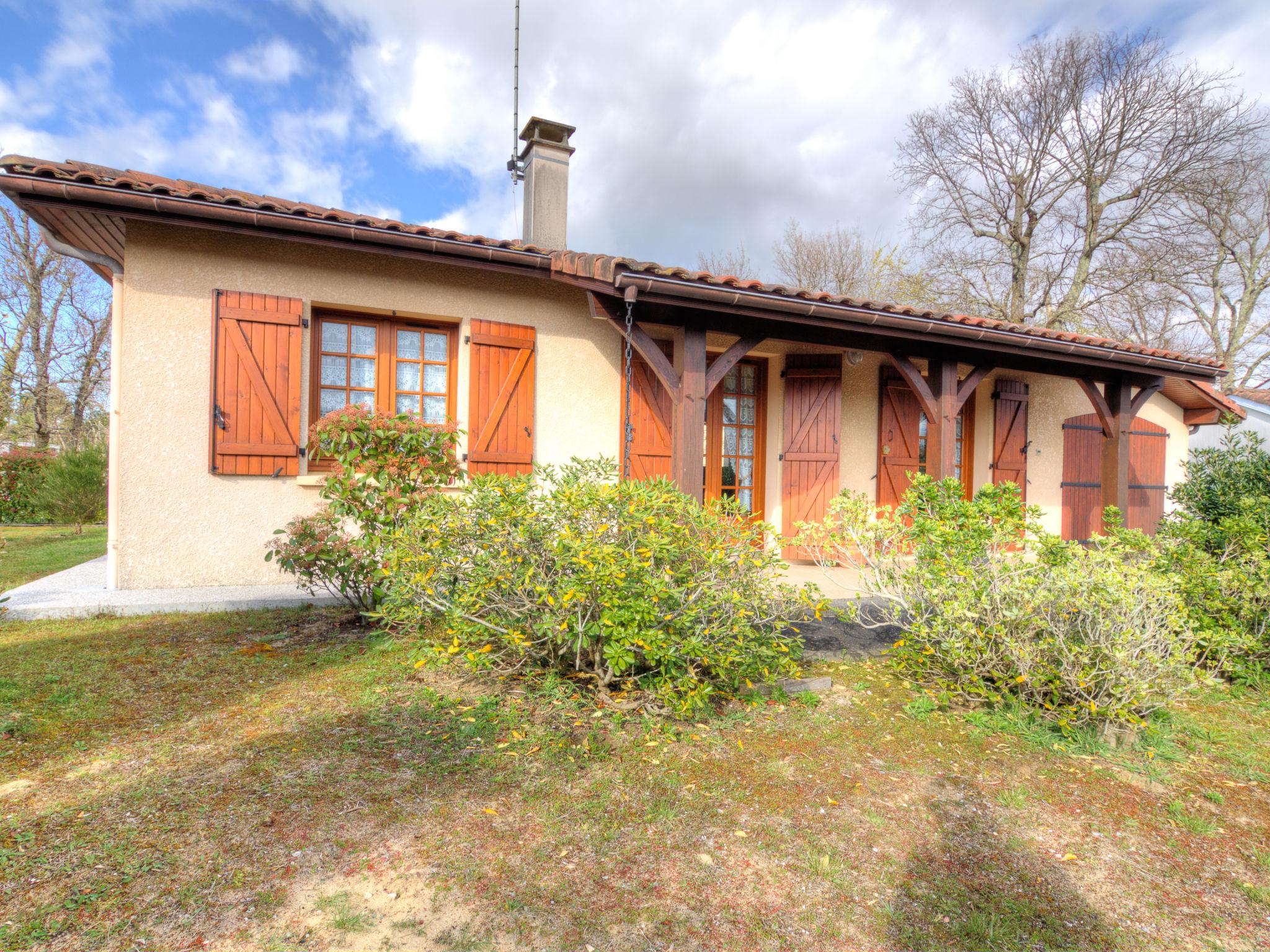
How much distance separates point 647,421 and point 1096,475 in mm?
6776

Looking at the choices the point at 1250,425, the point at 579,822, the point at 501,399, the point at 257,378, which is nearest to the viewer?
the point at 579,822

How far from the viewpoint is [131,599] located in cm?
459

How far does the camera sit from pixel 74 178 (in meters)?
4.16

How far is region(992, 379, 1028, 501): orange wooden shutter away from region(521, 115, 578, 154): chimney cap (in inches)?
228

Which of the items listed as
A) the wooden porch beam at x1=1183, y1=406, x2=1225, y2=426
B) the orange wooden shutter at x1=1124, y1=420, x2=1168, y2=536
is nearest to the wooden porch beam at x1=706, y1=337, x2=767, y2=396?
the orange wooden shutter at x1=1124, y1=420, x2=1168, y2=536

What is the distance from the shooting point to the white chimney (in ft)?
A: 21.9

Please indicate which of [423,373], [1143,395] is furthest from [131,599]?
[1143,395]

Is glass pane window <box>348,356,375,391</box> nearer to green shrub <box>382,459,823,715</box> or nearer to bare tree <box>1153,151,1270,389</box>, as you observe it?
green shrub <box>382,459,823,715</box>

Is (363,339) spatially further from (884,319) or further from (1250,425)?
(1250,425)

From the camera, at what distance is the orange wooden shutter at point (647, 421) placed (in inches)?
247

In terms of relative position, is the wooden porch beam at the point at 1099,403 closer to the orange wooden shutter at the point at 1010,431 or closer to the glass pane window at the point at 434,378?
the orange wooden shutter at the point at 1010,431

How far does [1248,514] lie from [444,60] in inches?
389

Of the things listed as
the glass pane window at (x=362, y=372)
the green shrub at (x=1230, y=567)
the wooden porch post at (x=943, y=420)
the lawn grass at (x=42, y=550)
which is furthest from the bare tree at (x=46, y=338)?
the green shrub at (x=1230, y=567)

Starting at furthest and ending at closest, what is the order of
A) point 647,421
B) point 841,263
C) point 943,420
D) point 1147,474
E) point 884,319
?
point 841,263, point 1147,474, point 943,420, point 647,421, point 884,319
